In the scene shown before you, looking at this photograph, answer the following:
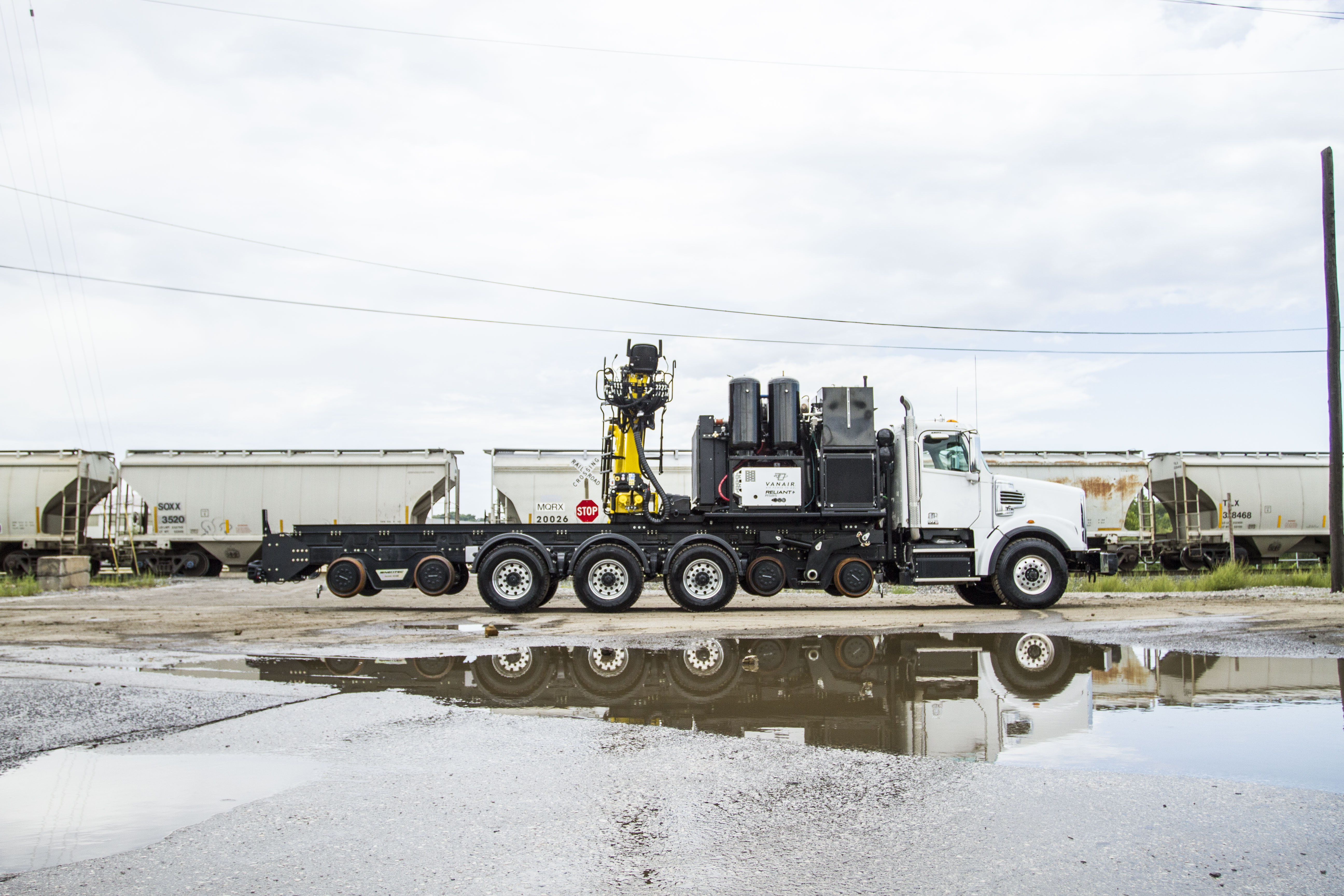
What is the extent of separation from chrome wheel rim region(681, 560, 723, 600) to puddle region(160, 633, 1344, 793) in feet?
16.0

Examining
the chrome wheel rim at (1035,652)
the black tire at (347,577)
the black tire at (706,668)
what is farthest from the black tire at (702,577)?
the chrome wheel rim at (1035,652)

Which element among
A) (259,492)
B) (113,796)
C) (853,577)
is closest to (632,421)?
(853,577)

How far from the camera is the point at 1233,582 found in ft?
62.9

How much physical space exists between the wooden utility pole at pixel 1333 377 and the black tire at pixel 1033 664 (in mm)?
11583

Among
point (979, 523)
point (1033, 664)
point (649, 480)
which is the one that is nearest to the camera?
point (1033, 664)

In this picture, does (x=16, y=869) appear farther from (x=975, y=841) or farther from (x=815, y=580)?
(x=815, y=580)

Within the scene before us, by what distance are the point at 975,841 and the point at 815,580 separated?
38.1ft

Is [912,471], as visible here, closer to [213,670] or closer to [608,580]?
[608,580]

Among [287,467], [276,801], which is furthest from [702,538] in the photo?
[287,467]

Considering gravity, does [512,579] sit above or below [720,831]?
above

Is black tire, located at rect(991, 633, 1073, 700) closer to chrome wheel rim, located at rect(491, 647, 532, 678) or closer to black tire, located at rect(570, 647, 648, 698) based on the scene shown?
black tire, located at rect(570, 647, 648, 698)

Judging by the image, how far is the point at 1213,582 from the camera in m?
19.2

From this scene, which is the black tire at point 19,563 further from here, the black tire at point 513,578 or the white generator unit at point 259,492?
the black tire at point 513,578

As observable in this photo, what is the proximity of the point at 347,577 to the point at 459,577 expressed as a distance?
183cm
